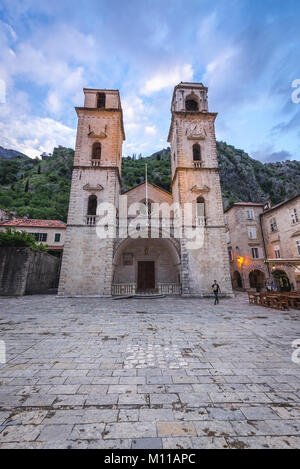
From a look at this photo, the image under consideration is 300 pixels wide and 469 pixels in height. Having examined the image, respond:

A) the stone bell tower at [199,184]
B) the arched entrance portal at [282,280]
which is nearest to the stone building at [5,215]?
the stone bell tower at [199,184]

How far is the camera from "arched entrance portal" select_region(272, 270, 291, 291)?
1974cm

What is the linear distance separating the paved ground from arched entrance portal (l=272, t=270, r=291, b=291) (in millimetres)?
17374

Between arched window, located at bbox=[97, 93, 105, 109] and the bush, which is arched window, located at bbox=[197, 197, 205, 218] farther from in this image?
the bush

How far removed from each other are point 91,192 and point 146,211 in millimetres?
5716

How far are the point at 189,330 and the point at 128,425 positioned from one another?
13.9ft

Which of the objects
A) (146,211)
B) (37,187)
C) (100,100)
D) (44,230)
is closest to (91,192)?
(146,211)

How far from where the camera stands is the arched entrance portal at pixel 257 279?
73.2 ft

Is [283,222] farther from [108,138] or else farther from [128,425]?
[128,425]

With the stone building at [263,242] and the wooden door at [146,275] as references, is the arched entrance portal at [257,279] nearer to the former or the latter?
the stone building at [263,242]

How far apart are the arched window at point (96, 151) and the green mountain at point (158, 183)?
1135 inches

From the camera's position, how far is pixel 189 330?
19.6ft

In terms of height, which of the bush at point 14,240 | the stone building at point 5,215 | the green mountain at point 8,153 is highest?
the green mountain at point 8,153

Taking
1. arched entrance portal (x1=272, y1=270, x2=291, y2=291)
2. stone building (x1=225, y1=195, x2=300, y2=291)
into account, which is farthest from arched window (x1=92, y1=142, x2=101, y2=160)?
arched entrance portal (x1=272, y1=270, x2=291, y2=291)

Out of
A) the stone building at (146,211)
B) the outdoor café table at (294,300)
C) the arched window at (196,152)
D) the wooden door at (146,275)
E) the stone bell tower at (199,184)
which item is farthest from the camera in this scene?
the wooden door at (146,275)
